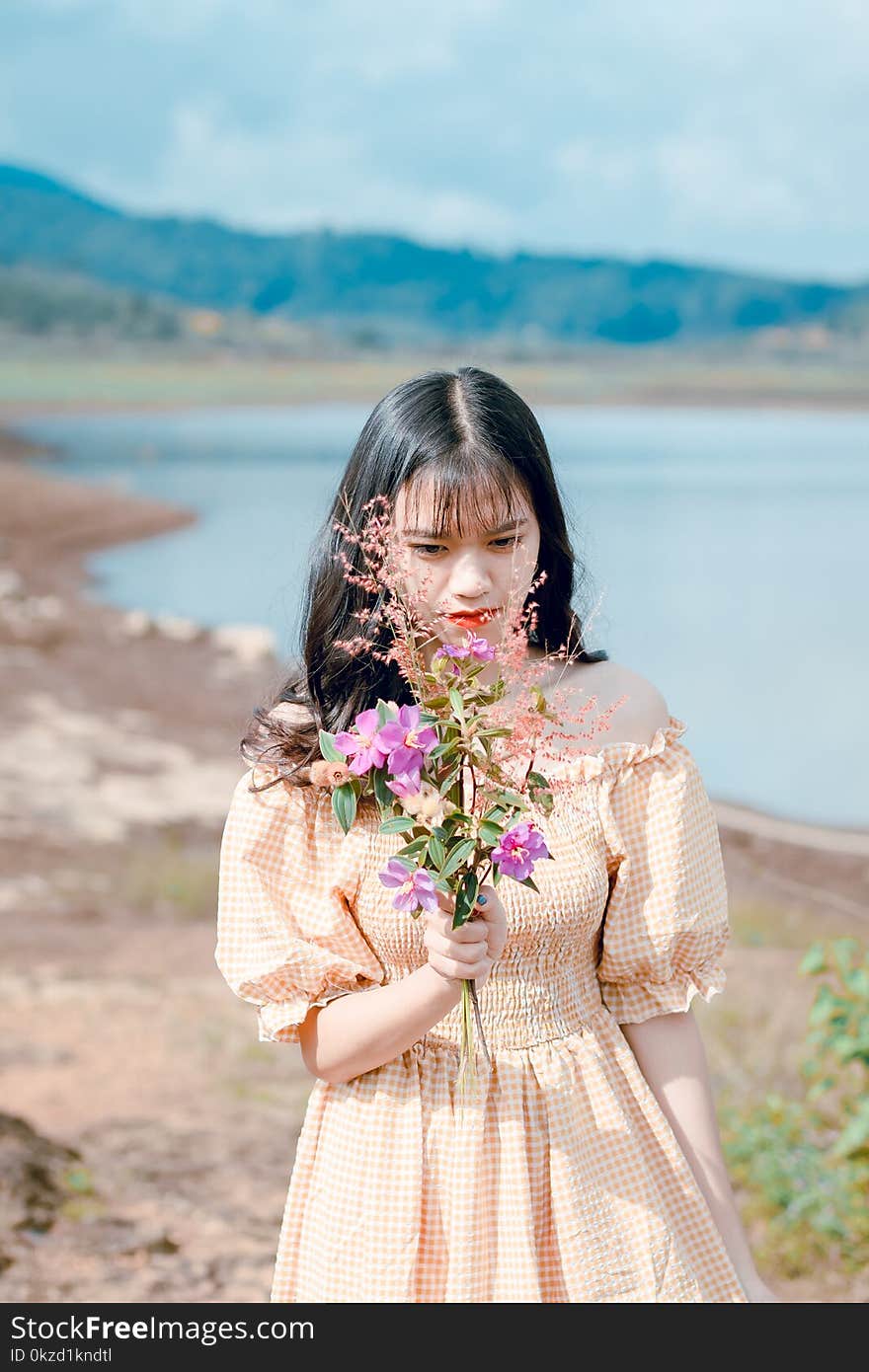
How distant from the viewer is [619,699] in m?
2.18

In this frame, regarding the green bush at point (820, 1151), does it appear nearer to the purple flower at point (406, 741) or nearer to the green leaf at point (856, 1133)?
the green leaf at point (856, 1133)

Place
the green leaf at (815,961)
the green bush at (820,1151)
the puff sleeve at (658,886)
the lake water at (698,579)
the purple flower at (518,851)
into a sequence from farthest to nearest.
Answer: the lake water at (698,579), the green bush at (820,1151), the green leaf at (815,961), the puff sleeve at (658,886), the purple flower at (518,851)

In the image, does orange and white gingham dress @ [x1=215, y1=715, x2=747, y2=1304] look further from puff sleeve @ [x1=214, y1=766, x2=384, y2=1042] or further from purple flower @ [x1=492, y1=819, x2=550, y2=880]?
purple flower @ [x1=492, y1=819, x2=550, y2=880]

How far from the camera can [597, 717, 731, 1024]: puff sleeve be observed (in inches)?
83.4

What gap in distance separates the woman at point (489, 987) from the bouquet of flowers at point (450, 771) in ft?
0.73

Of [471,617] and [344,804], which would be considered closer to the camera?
[344,804]

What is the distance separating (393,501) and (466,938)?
2.05 feet

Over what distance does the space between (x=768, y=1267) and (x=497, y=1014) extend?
7.69 feet

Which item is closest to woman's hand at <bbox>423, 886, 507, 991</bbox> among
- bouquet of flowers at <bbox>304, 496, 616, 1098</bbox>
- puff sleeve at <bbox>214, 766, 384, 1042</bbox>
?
bouquet of flowers at <bbox>304, 496, 616, 1098</bbox>

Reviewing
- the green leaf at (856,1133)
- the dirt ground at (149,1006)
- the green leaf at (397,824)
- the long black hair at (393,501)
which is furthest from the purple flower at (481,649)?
the green leaf at (856,1133)

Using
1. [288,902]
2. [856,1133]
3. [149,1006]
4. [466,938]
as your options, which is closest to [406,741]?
[466,938]

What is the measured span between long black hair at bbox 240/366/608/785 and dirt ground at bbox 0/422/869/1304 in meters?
0.19

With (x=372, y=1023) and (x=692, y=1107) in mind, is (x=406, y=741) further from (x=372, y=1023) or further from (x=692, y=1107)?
(x=692, y=1107)

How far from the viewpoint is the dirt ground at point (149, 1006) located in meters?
4.03
